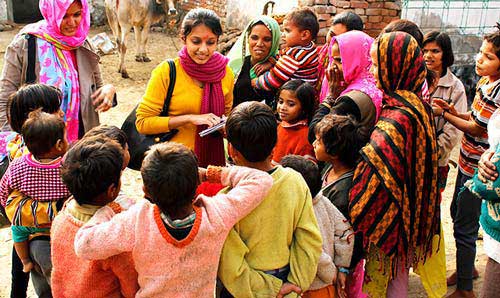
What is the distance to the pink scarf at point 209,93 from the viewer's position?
2855 millimetres

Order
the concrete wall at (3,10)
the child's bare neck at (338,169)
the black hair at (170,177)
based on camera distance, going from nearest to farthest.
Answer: the black hair at (170,177), the child's bare neck at (338,169), the concrete wall at (3,10)

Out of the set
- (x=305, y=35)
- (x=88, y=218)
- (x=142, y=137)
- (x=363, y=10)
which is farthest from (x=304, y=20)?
(x=363, y=10)

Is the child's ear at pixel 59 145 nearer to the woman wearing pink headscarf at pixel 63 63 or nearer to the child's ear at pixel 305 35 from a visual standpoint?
the woman wearing pink headscarf at pixel 63 63

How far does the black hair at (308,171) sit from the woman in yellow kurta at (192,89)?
66 centimetres

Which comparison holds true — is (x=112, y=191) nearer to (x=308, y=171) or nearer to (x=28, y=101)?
(x=308, y=171)

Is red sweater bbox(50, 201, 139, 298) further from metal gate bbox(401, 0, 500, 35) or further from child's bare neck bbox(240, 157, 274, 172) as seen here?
metal gate bbox(401, 0, 500, 35)

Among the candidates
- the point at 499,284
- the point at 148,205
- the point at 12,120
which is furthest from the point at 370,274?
the point at 12,120

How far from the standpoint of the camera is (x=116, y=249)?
5.76 ft

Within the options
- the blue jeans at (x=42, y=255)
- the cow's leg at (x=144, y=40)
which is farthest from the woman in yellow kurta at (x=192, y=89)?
the cow's leg at (x=144, y=40)

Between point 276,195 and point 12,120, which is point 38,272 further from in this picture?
point 276,195

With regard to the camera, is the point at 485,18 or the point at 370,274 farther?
the point at 485,18

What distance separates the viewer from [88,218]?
1.93 metres

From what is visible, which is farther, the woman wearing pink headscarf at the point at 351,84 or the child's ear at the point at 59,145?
the woman wearing pink headscarf at the point at 351,84

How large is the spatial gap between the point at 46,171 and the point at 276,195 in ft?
3.72
